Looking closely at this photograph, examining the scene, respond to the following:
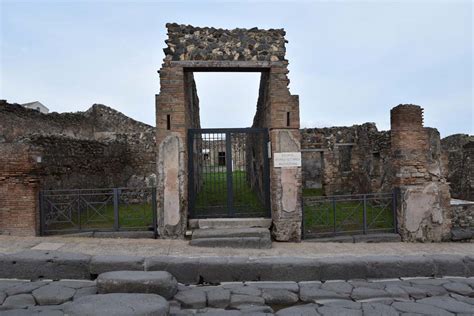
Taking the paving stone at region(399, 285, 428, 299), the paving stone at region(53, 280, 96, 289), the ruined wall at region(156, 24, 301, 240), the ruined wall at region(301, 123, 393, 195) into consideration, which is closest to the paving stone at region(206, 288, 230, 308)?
the paving stone at region(53, 280, 96, 289)

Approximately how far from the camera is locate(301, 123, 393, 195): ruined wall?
1313 centimetres

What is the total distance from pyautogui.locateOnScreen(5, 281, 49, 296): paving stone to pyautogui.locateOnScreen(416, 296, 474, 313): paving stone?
18.5 ft

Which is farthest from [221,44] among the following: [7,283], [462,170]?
[462,170]

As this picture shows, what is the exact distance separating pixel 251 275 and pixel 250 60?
4.89 m

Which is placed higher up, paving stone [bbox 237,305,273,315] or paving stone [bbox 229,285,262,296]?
paving stone [bbox 229,285,262,296]

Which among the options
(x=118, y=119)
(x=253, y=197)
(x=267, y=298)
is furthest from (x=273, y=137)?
(x=118, y=119)

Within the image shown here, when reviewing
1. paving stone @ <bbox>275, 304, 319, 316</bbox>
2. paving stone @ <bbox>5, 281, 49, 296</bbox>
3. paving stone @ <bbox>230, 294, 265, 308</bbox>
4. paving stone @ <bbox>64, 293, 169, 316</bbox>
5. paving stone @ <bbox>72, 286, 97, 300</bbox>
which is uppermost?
paving stone @ <bbox>64, 293, 169, 316</bbox>

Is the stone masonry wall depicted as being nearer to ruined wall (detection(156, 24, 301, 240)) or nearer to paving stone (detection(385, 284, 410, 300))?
ruined wall (detection(156, 24, 301, 240))

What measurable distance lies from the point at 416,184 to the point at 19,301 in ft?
27.6

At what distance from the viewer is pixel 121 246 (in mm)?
7074

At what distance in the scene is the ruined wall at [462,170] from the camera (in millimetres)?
15125

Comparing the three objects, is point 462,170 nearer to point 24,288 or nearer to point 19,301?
point 24,288

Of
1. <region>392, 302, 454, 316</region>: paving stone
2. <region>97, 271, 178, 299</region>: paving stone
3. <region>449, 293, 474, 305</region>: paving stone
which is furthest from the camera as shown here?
<region>449, 293, 474, 305</region>: paving stone

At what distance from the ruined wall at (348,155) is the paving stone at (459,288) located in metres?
7.16
